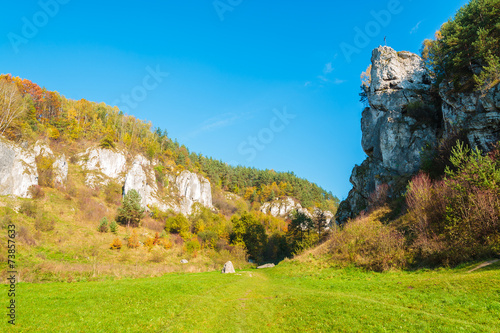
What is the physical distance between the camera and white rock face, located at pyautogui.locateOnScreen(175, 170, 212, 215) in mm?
99812

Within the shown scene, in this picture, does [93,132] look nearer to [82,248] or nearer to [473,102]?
[82,248]

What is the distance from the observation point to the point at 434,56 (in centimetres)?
4356

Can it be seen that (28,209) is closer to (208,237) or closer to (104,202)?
Answer: (104,202)

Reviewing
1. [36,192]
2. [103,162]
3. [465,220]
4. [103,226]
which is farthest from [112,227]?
[465,220]

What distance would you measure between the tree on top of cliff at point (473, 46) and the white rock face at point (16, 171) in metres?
82.4

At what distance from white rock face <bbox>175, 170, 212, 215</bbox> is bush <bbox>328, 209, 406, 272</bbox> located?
74.1m

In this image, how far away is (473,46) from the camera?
34.6m

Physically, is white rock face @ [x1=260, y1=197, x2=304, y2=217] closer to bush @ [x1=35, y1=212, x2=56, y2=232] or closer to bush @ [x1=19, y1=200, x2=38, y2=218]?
bush @ [x1=35, y1=212, x2=56, y2=232]

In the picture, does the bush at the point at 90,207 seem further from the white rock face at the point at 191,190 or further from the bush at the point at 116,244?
the white rock face at the point at 191,190

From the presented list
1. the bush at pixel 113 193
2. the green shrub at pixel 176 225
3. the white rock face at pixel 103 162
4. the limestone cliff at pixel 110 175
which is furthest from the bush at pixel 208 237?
the white rock face at pixel 103 162

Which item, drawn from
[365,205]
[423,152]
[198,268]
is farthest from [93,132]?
[423,152]

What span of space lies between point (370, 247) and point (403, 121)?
1205 inches

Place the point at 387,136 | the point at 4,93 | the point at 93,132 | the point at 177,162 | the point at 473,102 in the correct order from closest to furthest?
the point at 473,102
the point at 387,136
the point at 4,93
the point at 93,132
the point at 177,162

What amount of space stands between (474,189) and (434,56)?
1371 inches
